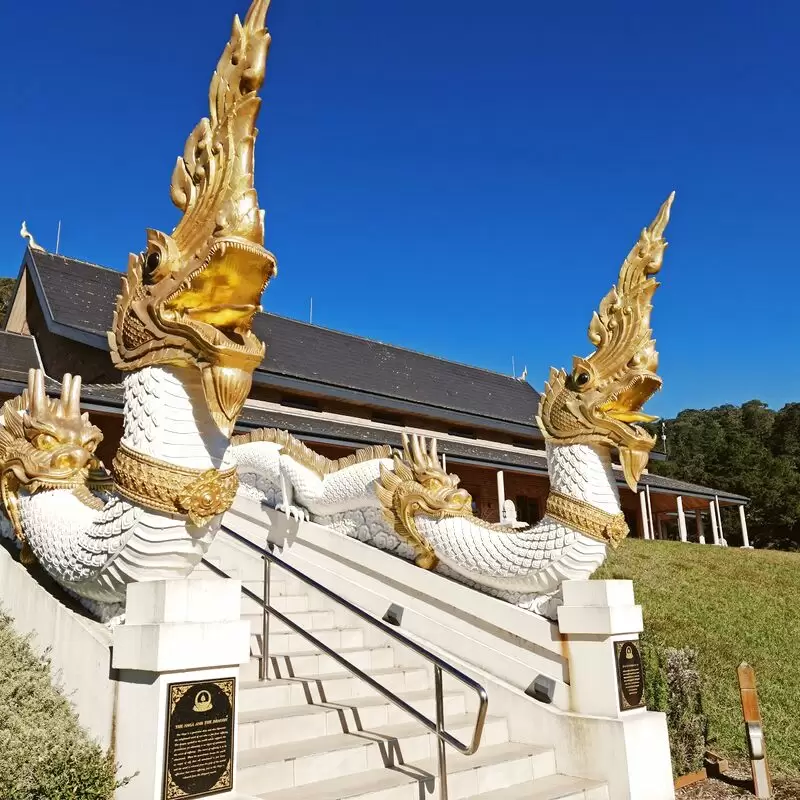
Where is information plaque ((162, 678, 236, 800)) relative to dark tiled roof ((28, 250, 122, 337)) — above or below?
below

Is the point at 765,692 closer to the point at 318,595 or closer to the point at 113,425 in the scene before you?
the point at 318,595

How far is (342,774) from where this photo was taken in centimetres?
439

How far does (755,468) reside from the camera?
1642 inches

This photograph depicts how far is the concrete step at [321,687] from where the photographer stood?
4887mm

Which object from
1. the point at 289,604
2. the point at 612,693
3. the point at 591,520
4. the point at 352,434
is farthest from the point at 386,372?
the point at 612,693

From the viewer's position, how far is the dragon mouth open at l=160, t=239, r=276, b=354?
3516 mm

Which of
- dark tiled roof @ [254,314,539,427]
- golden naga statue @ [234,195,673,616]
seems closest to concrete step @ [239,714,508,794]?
golden naga statue @ [234,195,673,616]

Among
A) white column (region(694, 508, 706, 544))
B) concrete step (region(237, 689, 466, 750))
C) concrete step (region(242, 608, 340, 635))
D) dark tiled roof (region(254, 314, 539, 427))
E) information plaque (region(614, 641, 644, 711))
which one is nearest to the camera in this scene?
concrete step (region(237, 689, 466, 750))

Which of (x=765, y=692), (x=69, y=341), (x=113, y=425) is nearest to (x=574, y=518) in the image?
(x=765, y=692)

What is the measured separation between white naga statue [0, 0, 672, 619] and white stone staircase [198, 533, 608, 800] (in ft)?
3.32

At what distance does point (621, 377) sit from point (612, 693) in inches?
93.8

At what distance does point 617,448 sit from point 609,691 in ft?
5.99

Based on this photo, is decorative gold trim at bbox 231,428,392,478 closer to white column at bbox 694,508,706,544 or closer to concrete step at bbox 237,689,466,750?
concrete step at bbox 237,689,466,750

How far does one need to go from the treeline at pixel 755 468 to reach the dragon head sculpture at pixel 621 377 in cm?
3750
